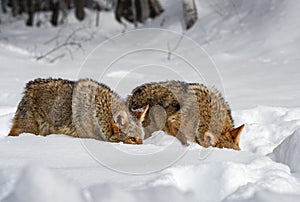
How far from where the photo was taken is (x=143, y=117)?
5.25 metres

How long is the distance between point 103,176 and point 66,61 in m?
8.99

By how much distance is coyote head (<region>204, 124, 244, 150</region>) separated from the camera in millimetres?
5320

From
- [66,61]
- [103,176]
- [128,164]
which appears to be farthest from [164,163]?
[66,61]

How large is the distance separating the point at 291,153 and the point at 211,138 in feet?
4.38

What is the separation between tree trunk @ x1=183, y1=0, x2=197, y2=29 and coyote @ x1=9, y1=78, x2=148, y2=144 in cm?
977

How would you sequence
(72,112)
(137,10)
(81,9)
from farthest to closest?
(81,9)
(137,10)
(72,112)

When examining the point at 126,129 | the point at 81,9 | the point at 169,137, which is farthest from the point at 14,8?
the point at 126,129

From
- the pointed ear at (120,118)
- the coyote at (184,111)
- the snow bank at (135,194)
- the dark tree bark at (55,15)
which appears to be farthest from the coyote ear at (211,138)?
the dark tree bark at (55,15)

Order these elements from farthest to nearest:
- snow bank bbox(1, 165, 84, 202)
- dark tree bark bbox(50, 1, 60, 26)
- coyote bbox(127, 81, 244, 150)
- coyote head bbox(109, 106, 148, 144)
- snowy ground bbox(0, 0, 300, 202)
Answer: dark tree bark bbox(50, 1, 60, 26), coyote bbox(127, 81, 244, 150), coyote head bbox(109, 106, 148, 144), snowy ground bbox(0, 0, 300, 202), snow bank bbox(1, 165, 84, 202)

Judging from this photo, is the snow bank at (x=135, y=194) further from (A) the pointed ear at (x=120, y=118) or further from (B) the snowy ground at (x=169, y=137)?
(A) the pointed ear at (x=120, y=118)

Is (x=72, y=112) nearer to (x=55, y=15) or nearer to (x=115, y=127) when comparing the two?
(x=115, y=127)

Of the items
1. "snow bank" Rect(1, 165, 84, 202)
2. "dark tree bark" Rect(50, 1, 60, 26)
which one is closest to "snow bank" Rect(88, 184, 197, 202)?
"snow bank" Rect(1, 165, 84, 202)

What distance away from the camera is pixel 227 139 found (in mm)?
5387

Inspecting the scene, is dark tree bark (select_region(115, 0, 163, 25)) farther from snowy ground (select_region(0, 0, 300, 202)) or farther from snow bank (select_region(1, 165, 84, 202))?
snow bank (select_region(1, 165, 84, 202))
